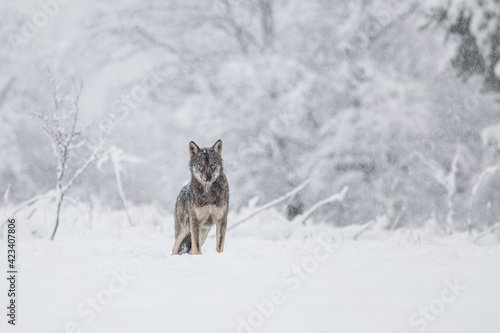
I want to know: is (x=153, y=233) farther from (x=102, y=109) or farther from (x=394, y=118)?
(x=102, y=109)

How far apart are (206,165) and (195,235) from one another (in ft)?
2.86

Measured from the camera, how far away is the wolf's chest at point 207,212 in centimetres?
611

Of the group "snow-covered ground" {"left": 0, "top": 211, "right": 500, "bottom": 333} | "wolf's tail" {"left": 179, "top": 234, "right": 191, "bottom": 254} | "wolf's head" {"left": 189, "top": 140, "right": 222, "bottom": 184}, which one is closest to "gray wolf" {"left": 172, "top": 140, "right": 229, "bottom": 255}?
"wolf's head" {"left": 189, "top": 140, "right": 222, "bottom": 184}

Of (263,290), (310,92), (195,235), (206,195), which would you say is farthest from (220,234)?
(310,92)

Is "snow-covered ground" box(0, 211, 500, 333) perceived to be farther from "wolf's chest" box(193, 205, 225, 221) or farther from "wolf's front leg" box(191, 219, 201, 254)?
"wolf's chest" box(193, 205, 225, 221)

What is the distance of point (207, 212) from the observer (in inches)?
241

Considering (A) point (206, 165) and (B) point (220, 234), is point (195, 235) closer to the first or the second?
(B) point (220, 234)

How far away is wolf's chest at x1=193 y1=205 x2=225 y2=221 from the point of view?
6.11m

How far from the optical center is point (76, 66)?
659 inches

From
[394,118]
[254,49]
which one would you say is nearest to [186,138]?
[254,49]

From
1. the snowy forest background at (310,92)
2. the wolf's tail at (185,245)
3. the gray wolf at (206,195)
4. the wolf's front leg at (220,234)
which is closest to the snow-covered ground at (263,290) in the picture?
the wolf's tail at (185,245)

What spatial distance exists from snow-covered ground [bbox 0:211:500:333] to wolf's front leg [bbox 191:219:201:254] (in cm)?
45

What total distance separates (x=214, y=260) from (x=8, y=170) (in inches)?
730

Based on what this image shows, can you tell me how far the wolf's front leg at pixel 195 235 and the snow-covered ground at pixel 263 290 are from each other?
0.45 metres
